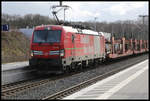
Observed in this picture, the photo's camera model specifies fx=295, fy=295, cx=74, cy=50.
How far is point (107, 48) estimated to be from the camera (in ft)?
97.2

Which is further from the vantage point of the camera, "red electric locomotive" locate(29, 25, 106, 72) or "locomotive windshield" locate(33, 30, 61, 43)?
"locomotive windshield" locate(33, 30, 61, 43)

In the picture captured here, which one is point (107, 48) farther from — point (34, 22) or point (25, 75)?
point (34, 22)

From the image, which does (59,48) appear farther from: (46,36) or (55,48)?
(46,36)

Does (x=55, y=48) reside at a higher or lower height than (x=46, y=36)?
lower

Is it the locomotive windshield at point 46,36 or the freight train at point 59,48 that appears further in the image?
the locomotive windshield at point 46,36

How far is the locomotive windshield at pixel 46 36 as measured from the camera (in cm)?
1764

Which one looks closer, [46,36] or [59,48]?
[59,48]

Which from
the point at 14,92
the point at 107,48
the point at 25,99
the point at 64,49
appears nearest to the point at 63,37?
the point at 64,49

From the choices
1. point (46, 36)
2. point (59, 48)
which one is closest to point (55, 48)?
point (59, 48)

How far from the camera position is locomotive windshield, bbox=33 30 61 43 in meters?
17.6

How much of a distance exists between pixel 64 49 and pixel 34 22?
55.3 meters

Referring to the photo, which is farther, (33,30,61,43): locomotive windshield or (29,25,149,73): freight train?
(33,30,61,43): locomotive windshield

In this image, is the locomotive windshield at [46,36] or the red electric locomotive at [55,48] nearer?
the red electric locomotive at [55,48]

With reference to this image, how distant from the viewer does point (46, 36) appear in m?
17.9
